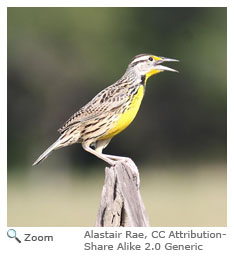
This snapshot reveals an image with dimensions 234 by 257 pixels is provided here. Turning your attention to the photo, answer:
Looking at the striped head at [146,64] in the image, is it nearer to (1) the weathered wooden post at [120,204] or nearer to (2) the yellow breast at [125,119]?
(2) the yellow breast at [125,119]

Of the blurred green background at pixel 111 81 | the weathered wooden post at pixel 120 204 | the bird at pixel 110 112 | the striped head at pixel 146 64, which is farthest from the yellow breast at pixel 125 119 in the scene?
the blurred green background at pixel 111 81

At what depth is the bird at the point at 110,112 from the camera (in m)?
4.55

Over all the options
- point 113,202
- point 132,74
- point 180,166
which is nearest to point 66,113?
point 180,166

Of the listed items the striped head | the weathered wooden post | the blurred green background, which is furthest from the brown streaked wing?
the blurred green background

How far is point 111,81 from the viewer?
13.3 metres

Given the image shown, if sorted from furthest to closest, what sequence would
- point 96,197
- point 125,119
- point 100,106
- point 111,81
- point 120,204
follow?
point 111,81 → point 96,197 → point 100,106 → point 125,119 → point 120,204

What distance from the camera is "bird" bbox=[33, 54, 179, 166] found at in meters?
4.55

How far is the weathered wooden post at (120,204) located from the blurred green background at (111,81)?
26.5 feet

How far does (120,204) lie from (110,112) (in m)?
1.00

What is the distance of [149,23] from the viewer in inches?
555

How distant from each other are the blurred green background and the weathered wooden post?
26.5 feet

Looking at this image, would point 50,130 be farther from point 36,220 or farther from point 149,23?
point 36,220

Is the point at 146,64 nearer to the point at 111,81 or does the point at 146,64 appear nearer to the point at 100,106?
the point at 100,106

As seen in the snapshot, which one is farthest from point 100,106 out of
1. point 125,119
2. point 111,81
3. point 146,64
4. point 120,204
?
point 111,81
